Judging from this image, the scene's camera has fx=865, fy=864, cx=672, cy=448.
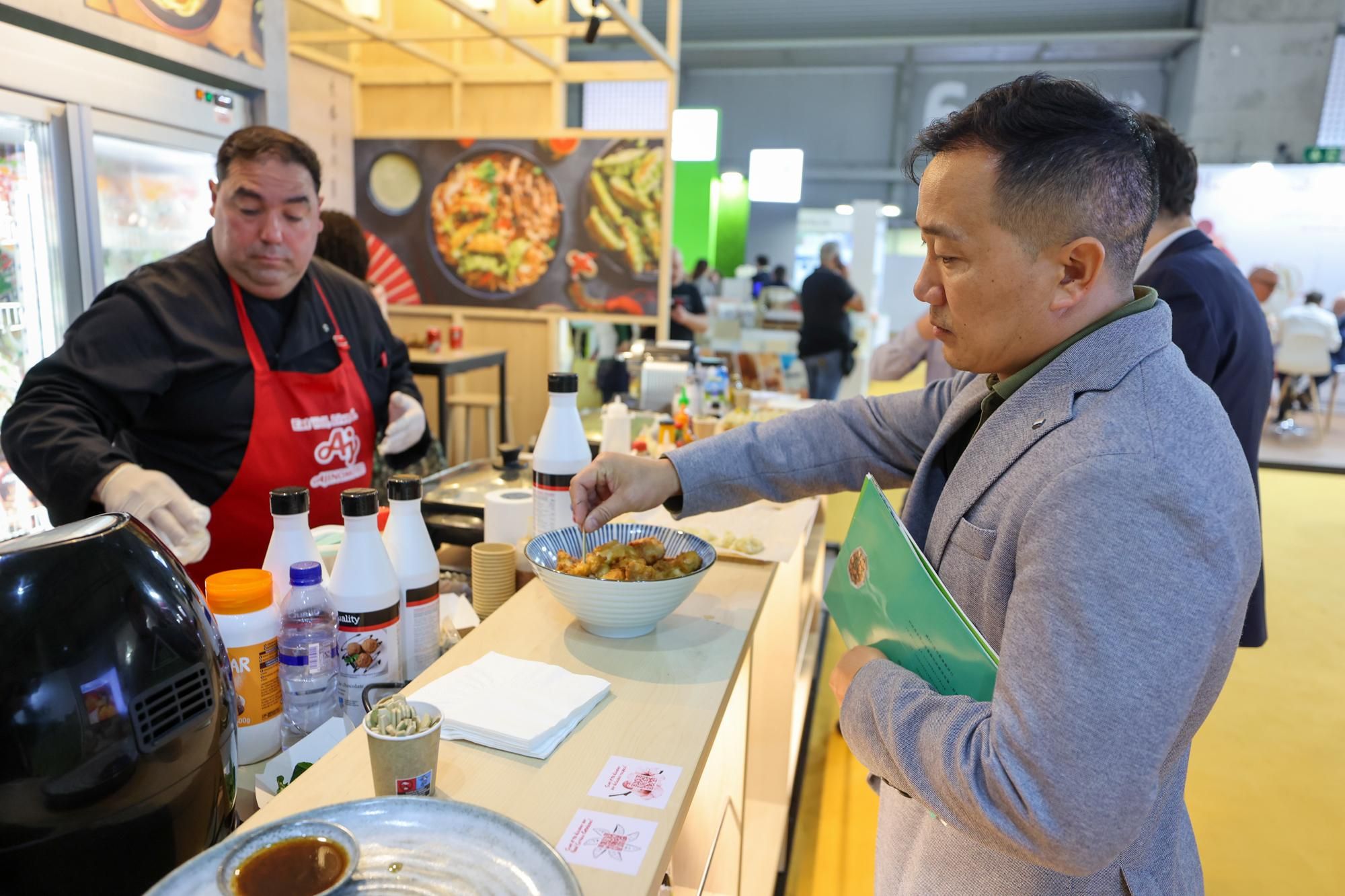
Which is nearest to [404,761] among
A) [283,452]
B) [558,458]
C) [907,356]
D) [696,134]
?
[558,458]

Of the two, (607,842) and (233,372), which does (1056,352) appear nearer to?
(607,842)

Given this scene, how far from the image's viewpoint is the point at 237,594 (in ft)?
3.40

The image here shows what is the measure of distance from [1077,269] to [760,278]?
38.8 ft

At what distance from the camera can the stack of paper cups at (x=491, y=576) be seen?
151 cm

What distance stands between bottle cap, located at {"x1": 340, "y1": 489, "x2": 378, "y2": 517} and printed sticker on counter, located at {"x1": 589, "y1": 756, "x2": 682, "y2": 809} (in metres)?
0.45

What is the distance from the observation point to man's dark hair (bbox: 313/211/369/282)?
3385 mm

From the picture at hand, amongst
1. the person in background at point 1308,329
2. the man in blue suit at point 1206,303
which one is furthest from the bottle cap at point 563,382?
the person in background at point 1308,329

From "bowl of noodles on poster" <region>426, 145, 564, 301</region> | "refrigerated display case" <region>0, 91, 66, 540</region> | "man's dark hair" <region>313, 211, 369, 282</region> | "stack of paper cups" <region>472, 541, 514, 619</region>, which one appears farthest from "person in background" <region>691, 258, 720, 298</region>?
"stack of paper cups" <region>472, 541, 514, 619</region>

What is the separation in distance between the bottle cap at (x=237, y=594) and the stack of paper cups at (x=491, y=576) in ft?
1.55

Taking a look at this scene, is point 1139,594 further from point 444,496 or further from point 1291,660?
point 1291,660

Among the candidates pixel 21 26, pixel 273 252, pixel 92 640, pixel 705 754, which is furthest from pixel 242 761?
pixel 21 26

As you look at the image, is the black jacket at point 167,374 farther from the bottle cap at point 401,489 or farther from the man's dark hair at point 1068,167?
the man's dark hair at point 1068,167

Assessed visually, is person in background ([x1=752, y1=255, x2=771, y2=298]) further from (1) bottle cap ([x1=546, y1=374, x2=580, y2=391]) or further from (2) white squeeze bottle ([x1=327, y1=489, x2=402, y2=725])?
(2) white squeeze bottle ([x1=327, y1=489, x2=402, y2=725])

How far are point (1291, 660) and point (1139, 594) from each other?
4216 mm
